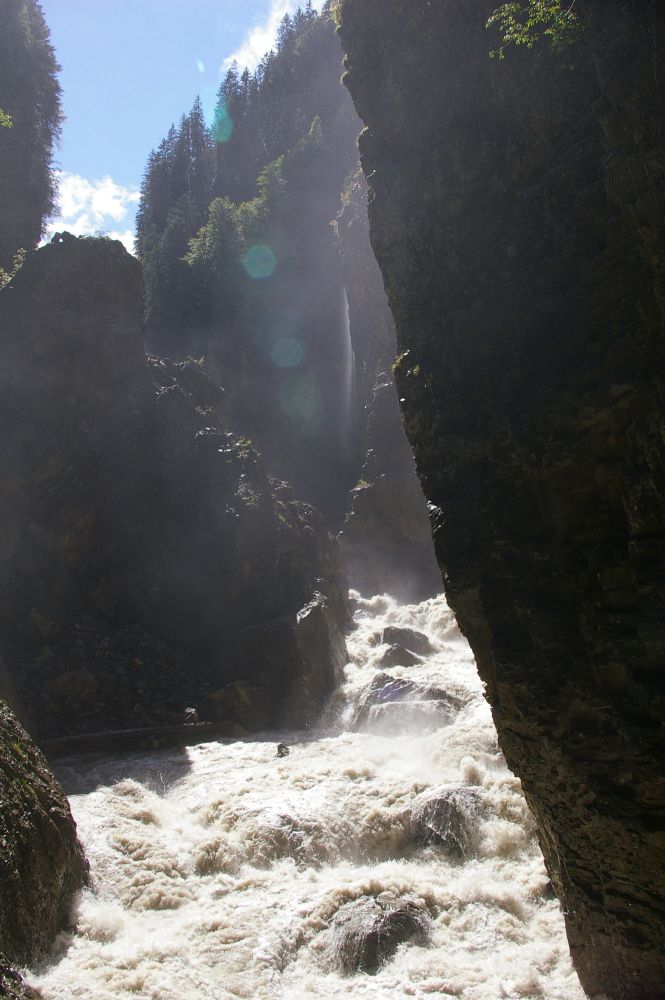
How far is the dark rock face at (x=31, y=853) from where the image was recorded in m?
6.92

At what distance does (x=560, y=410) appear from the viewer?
5.94 m

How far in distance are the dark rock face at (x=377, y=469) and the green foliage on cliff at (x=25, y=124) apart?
1539 centimetres

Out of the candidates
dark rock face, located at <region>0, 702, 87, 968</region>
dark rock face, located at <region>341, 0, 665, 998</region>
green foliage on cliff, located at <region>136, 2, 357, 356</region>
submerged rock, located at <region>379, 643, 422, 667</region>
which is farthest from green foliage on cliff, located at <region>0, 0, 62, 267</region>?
dark rock face, located at <region>341, 0, 665, 998</region>

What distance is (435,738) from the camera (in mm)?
12891

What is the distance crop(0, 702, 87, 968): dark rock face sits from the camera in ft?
22.7

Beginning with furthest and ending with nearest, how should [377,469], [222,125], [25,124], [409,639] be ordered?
[222,125] → [25,124] → [377,469] → [409,639]

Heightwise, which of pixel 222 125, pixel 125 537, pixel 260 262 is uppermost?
pixel 222 125

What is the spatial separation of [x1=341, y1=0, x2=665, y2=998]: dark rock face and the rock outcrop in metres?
4.95

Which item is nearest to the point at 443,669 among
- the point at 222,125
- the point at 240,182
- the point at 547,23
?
A: the point at 547,23

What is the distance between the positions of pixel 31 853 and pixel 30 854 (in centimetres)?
2

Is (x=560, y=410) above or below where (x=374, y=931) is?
above

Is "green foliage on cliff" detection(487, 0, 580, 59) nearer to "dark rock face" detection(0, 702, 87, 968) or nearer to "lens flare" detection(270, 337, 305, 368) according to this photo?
"dark rock face" detection(0, 702, 87, 968)

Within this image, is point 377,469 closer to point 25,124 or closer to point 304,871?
point 25,124

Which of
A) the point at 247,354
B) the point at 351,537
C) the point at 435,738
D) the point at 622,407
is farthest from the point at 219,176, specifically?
the point at 622,407
